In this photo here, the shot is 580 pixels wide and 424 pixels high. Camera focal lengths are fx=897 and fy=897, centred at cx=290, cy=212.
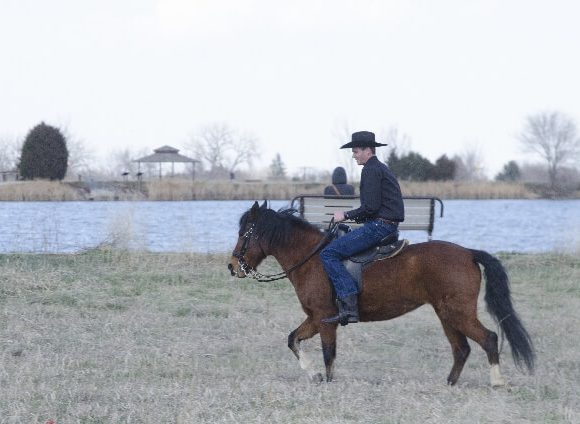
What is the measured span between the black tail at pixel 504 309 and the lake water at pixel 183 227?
4003mm

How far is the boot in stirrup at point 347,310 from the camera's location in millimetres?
7949

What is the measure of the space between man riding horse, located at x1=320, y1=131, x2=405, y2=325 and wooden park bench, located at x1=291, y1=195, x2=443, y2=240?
5865 millimetres

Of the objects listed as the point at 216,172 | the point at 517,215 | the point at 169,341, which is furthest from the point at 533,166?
the point at 169,341

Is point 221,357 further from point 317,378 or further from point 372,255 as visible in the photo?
point 372,255

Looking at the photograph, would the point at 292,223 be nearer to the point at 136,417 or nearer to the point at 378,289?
the point at 378,289

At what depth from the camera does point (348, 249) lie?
7977mm

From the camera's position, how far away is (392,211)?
7.96m

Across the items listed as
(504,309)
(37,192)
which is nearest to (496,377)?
(504,309)

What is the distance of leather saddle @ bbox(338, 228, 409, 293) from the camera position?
800cm

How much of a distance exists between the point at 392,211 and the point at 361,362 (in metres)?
1.95

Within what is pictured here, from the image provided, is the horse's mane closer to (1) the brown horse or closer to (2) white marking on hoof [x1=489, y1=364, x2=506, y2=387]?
(1) the brown horse

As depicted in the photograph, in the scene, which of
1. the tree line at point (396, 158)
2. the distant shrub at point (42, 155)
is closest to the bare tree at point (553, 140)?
the tree line at point (396, 158)

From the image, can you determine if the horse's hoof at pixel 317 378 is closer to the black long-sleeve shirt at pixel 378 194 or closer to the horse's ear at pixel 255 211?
the black long-sleeve shirt at pixel 378 194

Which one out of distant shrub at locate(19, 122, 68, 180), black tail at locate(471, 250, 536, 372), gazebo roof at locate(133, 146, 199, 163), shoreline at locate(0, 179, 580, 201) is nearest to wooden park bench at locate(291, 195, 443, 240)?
black tail at locate(471, 250, 536, 372)
